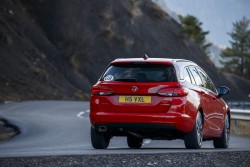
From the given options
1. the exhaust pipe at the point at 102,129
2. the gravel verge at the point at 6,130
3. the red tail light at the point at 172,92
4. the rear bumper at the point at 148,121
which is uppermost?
the red tail light at the point at 172,92

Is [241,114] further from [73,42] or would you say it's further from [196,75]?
[73,42]

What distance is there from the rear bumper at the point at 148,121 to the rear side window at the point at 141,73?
1.95 ft

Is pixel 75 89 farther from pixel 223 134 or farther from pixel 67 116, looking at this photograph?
pixel 223 134

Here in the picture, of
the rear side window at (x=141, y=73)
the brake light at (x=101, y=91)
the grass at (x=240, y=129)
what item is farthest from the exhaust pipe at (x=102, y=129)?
the grass at (x=240, y=129)

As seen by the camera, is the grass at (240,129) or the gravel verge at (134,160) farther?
the grass at (240,129)

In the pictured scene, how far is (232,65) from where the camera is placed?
5197 inches

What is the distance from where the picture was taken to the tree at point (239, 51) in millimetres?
128125

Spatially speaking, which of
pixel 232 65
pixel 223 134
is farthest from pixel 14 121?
pixel 232 65

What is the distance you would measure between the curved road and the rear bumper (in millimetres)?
397

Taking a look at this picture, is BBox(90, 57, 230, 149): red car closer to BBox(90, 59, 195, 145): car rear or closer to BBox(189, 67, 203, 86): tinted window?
BBox(90, 59, 195, 145): car rear

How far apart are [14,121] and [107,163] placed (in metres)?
15.1

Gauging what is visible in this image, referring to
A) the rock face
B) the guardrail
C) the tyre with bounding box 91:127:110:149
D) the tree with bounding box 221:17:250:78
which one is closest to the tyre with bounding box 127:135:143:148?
the tyre with bounding box 91:127:110:149

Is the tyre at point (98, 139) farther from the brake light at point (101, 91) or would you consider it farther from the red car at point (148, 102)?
the brake light at point (101, 91)

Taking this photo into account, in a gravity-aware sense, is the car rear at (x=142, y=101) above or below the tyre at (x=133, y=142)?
above
